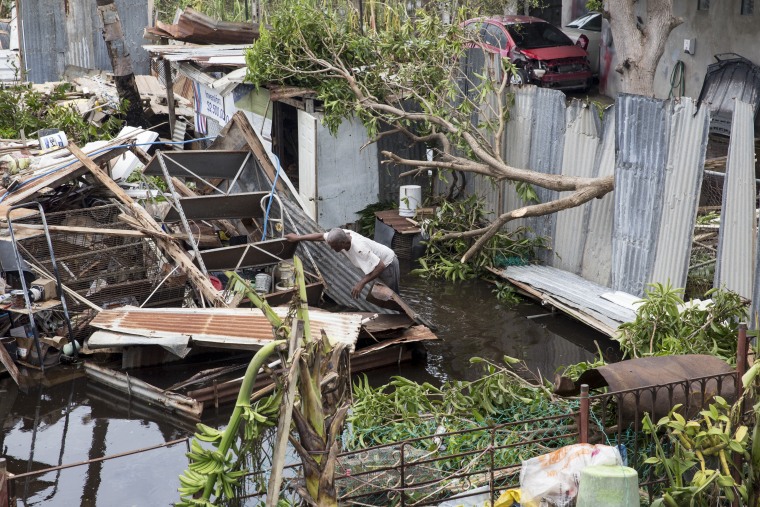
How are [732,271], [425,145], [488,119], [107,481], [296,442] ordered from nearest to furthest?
[296,442] < [107,481] < [732,271] < [488,119] < [425,145]

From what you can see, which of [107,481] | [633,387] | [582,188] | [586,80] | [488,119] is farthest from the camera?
[586,80]

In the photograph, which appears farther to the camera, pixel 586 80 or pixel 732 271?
pixel 586 80

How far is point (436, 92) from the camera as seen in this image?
38.4ft

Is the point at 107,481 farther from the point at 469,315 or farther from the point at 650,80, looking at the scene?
the point at 650,80

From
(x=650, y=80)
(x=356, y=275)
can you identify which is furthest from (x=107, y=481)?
(x=650, y=80)

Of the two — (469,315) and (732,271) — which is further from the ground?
(732,271)

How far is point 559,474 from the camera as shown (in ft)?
15.2

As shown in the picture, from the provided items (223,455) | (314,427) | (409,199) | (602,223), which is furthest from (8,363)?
(602,223)

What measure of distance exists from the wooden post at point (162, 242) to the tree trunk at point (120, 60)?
721cm

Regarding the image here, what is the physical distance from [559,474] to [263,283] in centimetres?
589

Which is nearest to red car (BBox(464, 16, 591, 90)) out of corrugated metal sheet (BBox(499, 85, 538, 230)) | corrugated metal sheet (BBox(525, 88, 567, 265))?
corrugated metal sheet (BBox(499, 85, 538, 230))

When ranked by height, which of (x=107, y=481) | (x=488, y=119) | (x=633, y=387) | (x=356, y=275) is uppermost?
(x=488, y=119)

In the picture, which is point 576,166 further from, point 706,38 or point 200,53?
point 706,38

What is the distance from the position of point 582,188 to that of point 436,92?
2835 millimetres
